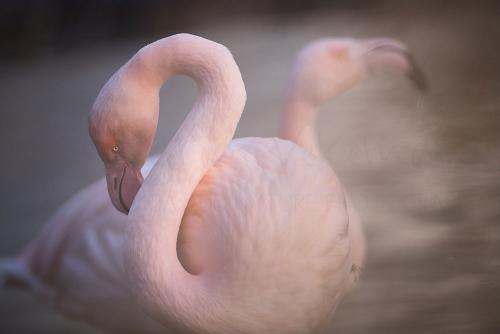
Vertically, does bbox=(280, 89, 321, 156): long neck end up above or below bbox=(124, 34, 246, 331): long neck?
above

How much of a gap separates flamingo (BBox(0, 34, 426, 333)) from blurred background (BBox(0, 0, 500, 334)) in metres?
0.22

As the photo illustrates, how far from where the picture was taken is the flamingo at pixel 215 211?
136cm

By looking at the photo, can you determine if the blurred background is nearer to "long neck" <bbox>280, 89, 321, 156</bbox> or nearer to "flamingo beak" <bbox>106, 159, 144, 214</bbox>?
"long neck" <bbox>280, 89, 321, 156</bbox>

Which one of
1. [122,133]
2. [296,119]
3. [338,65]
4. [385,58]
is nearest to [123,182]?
[122,133]

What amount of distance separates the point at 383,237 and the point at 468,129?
27.2 inches

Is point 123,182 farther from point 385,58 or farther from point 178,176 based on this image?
point 385,58

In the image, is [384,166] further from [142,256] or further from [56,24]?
[56,24]

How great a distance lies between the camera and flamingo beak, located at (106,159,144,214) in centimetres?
145

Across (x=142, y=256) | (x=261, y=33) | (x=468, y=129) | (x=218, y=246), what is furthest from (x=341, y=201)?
(x=261, y=33)

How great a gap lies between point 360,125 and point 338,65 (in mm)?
299

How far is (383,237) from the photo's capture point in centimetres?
184

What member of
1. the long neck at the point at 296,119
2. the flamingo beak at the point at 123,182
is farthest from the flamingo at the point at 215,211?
the long neck at the point at 296,119

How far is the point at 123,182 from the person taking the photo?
57.2 inches

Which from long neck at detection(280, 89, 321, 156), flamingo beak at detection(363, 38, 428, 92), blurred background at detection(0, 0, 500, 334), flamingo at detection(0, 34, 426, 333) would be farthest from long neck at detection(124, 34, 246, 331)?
flamingo beak at detection(363, 38, 428, 92)
